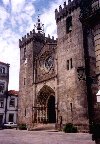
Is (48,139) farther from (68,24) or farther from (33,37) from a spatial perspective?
(33,37)

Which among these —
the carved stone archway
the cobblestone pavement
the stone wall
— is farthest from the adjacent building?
the cobblestone pavement

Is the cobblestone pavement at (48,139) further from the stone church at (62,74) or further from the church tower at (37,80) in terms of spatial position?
the church tower at (37,80)

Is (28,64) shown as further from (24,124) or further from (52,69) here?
(24,124)

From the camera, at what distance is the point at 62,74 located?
27781 millimetres

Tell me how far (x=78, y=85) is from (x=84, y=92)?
3.77 ft

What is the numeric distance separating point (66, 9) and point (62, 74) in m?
8.47

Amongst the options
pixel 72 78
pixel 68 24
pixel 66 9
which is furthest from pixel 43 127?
pixel 66 9

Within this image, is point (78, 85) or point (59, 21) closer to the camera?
point (78, 85)

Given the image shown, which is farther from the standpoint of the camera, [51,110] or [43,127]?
[51,110]

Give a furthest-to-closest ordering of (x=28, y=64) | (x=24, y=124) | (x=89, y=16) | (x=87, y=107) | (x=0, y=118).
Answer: (x=0, y=118)
(x=28, y=64)
(x=24, y=124)
(x=87, y=107)
(x=89, y=16)

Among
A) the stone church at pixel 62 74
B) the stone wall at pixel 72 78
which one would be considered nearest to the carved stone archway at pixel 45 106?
the stone church at pixel 62 74

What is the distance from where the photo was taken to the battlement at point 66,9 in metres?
27.7

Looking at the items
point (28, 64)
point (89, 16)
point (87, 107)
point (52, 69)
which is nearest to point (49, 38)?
point (28, 64)

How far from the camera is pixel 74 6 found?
27906 millimetres
